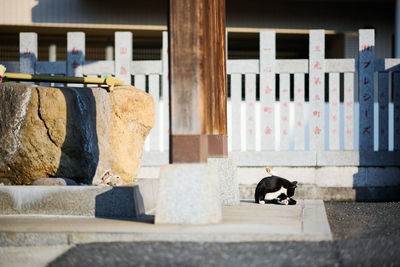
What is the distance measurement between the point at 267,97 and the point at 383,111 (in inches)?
64.6

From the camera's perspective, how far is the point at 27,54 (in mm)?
7914

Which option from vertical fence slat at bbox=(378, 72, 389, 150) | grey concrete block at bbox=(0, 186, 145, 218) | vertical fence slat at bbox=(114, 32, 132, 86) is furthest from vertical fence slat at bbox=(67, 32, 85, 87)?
vertical fence slat at bbox=(378, 72, 389, 150)

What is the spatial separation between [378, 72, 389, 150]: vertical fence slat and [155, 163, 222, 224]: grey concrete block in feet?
14.3

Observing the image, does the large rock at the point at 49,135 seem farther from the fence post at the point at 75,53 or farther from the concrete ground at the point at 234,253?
the fence post at the point at 75,53

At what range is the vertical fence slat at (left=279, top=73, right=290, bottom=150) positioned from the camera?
742cm

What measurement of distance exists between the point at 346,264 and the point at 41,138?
10.1 ft

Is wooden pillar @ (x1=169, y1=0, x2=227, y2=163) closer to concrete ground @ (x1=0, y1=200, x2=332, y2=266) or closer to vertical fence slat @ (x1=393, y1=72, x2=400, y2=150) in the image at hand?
concrete ground @ (x1=0, y1=200, x2=332, y2=266)

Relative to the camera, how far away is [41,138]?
15.9ft

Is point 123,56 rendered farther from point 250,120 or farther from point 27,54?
point 250,120

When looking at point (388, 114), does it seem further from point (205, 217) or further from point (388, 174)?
point (205, 217)

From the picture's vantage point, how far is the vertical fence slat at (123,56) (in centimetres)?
769

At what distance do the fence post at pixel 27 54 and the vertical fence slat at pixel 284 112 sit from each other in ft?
12.0

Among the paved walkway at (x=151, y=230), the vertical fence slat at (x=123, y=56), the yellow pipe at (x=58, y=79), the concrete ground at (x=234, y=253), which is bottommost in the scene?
the concrete ground at (x=234, y=253)

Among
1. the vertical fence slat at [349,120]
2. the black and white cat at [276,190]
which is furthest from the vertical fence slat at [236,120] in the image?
the black and white cat at [276,190]
